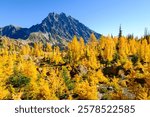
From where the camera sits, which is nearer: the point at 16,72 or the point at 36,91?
the point at 36,91

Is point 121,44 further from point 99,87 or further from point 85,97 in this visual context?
point 85,97

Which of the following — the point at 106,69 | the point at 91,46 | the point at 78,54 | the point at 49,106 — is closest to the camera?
the point at 49,106

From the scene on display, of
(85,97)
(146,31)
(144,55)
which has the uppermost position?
(146,31)

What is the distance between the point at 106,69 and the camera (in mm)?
99688

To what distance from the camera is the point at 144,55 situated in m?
107

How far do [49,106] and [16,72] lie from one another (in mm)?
55640

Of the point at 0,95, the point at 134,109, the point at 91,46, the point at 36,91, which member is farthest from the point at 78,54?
the point at 134,109

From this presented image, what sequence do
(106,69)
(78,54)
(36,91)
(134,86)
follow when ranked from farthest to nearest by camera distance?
(78,54), (106,69), (36,91), (134,86)

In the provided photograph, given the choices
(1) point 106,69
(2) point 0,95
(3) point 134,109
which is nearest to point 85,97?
(2) point 0,95

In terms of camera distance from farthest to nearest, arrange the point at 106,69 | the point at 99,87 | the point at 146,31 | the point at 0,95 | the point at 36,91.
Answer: the point at 146,31 < the point at 106,69 < the point at 99,87 < the point at 36,91 < the point at 0,95

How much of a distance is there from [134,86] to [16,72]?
34.2 meters

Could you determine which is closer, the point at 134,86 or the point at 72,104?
the point at 72,104

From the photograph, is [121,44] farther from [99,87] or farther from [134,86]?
[134,86]

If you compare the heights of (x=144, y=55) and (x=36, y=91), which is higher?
(x=144, y=55)
